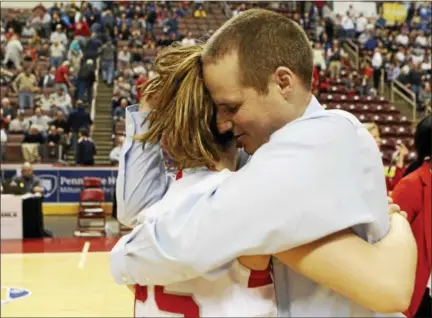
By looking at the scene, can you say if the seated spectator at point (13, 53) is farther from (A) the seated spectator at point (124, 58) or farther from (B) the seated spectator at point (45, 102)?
(A) the seated spectator at point (124, 58)

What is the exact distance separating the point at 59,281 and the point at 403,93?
14.3m

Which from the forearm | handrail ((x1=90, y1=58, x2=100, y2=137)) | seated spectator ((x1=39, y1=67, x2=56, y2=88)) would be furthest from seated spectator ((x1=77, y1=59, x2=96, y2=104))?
the forearm

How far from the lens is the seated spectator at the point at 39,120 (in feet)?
48.3

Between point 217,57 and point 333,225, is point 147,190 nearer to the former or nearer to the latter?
point 217,57

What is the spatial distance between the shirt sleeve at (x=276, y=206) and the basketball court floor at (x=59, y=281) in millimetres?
4980

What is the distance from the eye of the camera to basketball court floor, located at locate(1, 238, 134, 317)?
618 centimetres

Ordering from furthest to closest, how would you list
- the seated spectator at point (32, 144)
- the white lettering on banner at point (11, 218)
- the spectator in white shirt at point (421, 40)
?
the spectator in white shirt at point (421, 40), the seated spectator at point (32, 144), the white lettering on banner at point (11, 218)

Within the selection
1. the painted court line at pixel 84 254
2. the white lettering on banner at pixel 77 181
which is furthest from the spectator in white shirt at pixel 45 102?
the painted court line at pixel 84 254

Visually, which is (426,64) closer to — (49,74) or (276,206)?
(49,74)

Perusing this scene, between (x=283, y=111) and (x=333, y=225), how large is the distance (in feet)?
0.78

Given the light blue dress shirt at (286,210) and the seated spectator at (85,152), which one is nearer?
the light blue dress shirt at (286,210)

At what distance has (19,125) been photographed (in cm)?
1499

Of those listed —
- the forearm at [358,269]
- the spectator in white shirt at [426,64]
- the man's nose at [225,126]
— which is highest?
the man's nose at [225,126]

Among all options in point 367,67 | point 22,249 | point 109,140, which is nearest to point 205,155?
point 22,249
